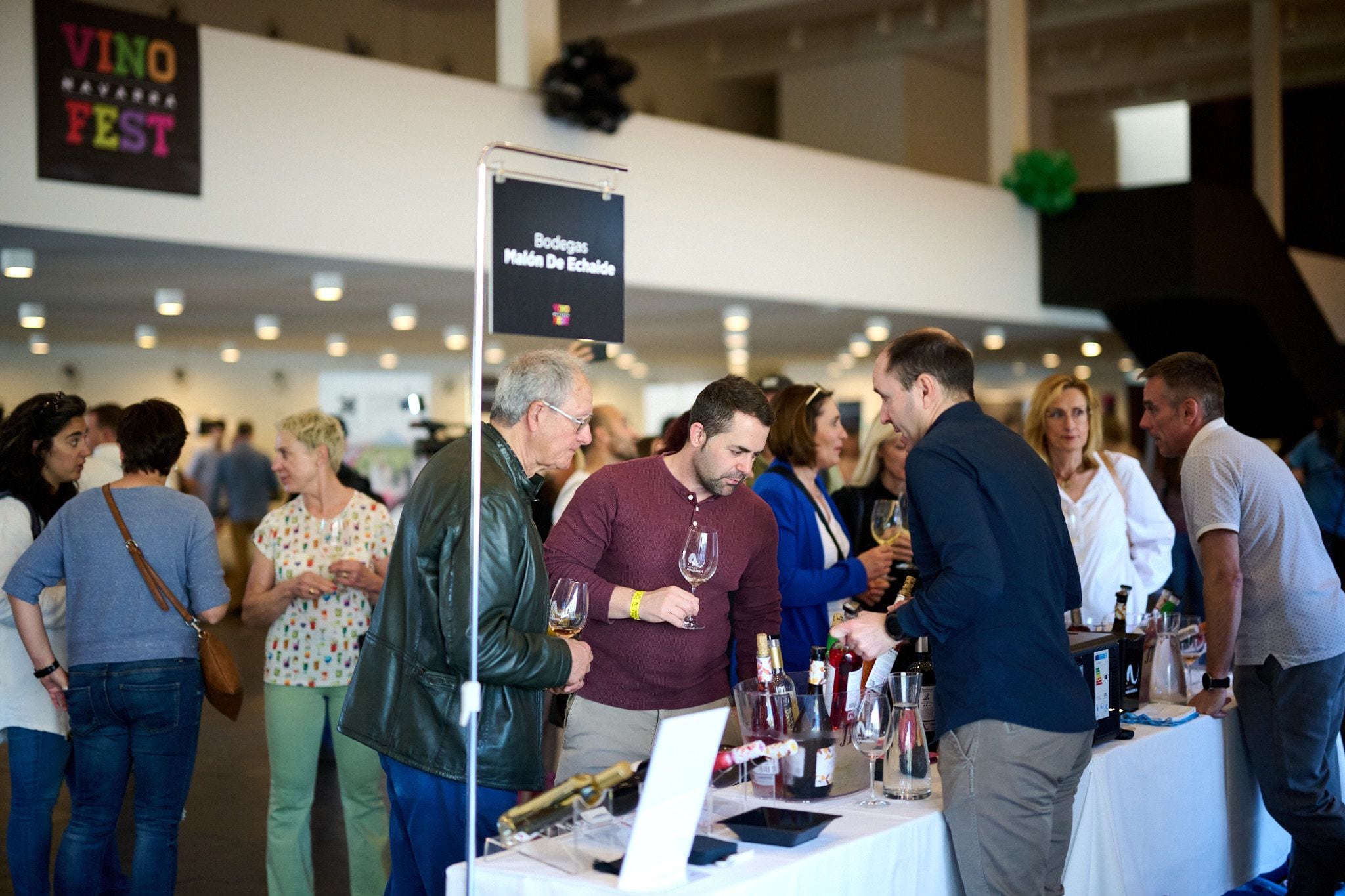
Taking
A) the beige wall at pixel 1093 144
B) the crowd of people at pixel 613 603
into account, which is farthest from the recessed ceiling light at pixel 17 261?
the beige wall at pixel 1093 144

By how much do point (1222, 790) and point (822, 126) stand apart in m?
10.9

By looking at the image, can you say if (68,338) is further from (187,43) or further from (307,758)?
(307,758)

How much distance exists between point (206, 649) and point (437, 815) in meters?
1.30

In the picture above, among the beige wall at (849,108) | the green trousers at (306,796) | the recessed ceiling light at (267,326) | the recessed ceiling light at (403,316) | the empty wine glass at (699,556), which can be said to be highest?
the beige wall at (849,108)

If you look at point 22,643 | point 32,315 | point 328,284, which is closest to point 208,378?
point 32,315

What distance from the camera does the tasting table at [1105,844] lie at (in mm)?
2125

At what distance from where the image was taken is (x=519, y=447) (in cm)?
252

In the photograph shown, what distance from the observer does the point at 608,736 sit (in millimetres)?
2877

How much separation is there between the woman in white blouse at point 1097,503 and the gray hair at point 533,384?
2055mm

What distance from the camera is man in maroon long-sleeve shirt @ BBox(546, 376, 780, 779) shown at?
2.87 meters

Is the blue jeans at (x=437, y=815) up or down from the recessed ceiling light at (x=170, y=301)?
down

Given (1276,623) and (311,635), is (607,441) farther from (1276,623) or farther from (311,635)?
(1276,623)

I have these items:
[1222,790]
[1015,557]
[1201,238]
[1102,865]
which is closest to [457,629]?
[1015,557]

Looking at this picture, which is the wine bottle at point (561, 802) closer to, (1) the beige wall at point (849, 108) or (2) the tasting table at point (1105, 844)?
(2) the tasting table at point (1105, 844)
